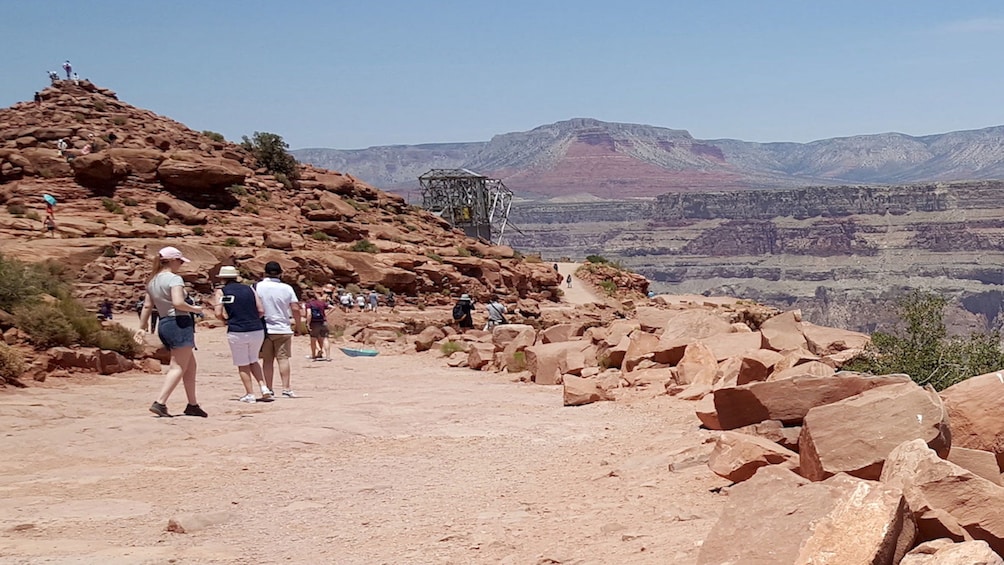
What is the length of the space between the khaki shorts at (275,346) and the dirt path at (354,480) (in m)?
0.67

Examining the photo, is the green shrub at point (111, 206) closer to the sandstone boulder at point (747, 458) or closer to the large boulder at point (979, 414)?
the sandstone boulder at point (747, 458)

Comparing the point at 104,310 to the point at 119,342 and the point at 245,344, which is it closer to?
the point at 119,342

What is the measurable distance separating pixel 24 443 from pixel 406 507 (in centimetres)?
403

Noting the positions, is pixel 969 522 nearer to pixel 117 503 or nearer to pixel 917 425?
pixel 917 425

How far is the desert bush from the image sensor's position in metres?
9.04

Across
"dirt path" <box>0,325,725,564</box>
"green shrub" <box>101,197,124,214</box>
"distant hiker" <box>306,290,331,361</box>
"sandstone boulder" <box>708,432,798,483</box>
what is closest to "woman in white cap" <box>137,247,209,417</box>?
"dirt path" <box>0,325,725,564</box>

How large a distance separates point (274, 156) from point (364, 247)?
1105cm

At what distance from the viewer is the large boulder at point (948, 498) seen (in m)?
3.92

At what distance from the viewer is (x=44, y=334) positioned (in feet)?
41.7

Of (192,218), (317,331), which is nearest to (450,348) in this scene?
(317,331)

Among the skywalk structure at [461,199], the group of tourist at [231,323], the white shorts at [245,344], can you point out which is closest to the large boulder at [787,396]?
the group of tourist at [231,323]

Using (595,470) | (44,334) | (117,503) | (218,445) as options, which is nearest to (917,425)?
(595,470)

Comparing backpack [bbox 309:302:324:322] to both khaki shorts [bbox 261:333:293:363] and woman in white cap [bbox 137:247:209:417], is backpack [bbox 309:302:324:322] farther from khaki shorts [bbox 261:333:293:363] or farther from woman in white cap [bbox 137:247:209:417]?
woman in white cap [bbox 137:247:209:417]

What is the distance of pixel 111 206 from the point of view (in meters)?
33.2
